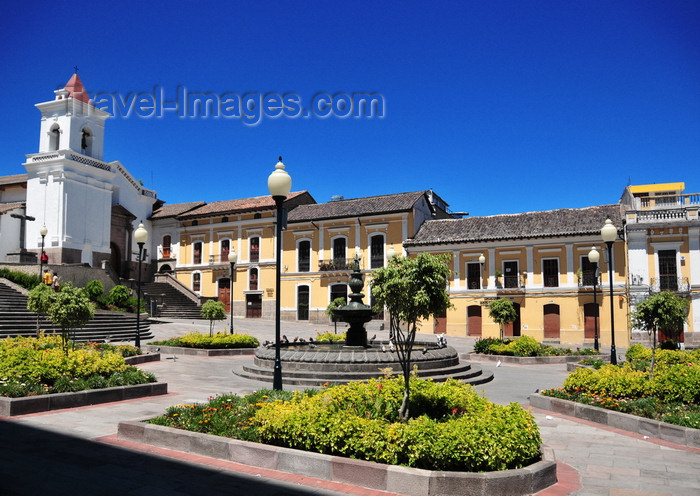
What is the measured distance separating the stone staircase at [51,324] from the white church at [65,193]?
7231mm

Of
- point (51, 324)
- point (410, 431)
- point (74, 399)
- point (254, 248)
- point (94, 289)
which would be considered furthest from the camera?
point (254, 248)

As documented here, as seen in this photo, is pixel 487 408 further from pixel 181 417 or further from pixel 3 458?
pixel 3 458

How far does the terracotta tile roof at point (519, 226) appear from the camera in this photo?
30797 millimetres

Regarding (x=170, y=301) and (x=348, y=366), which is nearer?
(x=348, y=366)

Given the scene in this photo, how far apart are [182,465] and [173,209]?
131 feet

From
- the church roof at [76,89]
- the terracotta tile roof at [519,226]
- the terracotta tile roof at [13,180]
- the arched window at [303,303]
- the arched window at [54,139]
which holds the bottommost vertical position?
the arched window at [303,303]

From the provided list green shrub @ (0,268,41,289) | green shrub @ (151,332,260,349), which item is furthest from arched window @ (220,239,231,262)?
green shrub @ (151,332,260,349)

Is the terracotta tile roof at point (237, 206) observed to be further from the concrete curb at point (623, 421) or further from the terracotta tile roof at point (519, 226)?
the concrete curb at point (623, 421)

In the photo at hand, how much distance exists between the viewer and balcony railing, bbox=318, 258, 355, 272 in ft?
119

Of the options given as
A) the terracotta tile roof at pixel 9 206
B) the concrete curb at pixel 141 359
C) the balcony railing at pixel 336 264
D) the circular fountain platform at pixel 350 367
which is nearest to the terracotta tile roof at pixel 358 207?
the balcony railing at pixel 336 264

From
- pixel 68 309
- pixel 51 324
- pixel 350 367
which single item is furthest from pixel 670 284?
pixel 51 324

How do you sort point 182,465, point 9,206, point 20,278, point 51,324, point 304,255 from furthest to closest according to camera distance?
point 304,255
point 9,206
point 20,278
point 51,324
point 182,465

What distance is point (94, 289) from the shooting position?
27.9 m

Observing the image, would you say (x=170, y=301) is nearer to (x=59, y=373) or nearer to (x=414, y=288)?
(x=59, y=373)
